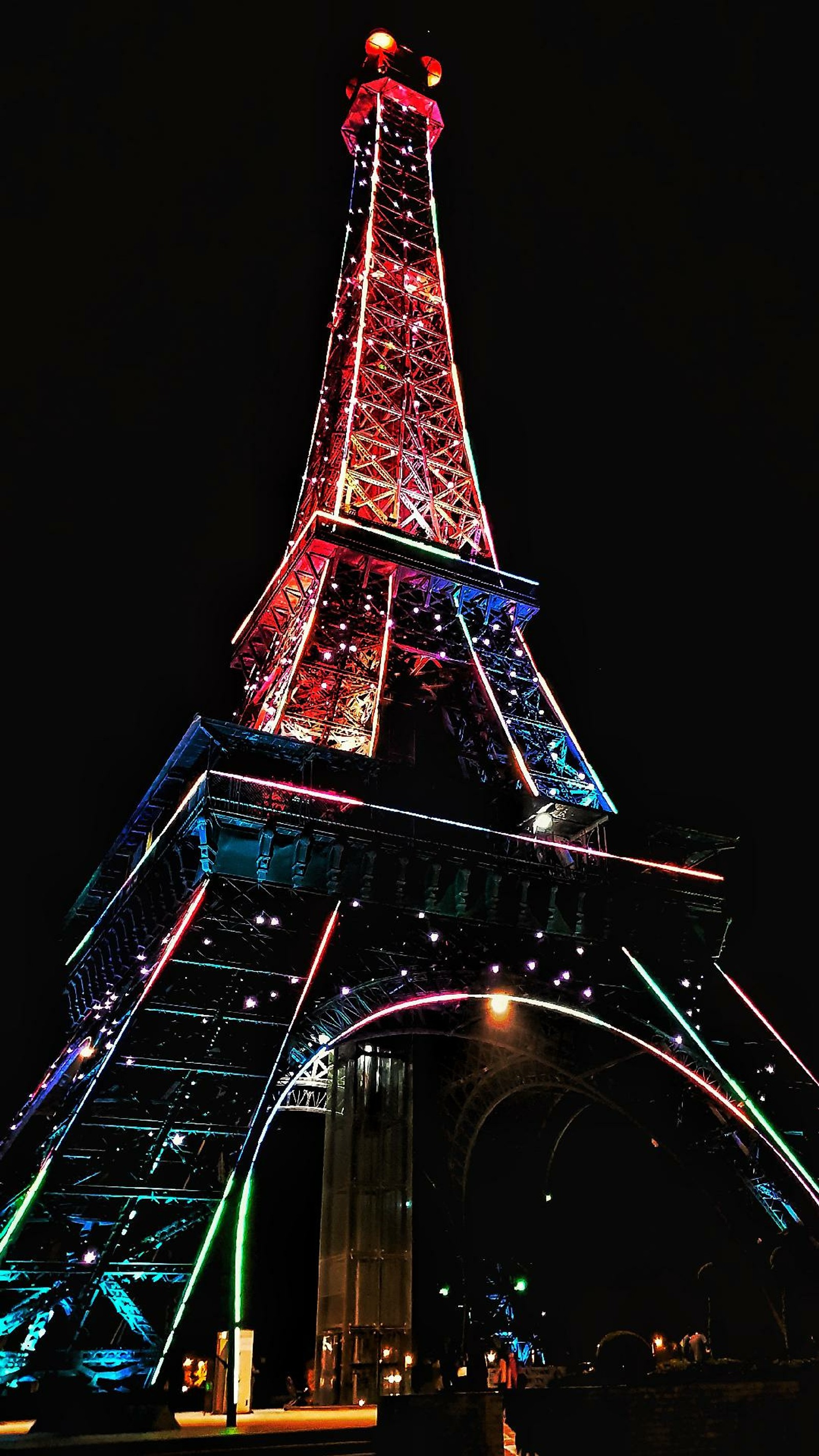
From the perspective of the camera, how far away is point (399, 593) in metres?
21.8

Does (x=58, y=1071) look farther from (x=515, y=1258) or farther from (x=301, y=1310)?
(x=515, y=1258)

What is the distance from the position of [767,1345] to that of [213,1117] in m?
11.1

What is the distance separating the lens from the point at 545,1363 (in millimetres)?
23922

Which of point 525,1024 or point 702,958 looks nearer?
point 702,958

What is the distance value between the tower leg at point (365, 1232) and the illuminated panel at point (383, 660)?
28.7ft

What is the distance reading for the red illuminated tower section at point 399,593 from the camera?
19.8 m

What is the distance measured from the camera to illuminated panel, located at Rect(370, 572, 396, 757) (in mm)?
17672

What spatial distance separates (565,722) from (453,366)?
12.6m

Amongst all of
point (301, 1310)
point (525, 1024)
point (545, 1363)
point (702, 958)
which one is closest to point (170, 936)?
point (702, 958)

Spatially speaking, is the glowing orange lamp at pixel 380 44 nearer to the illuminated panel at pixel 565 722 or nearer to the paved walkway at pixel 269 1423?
the illuminated panel at pixel 565 722

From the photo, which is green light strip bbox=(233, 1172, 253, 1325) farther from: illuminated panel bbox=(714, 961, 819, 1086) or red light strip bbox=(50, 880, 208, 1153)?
illuminated panel bbox=(714, 961, 819, 1086)

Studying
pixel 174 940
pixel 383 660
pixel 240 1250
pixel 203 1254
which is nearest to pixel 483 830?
pixel 383 660

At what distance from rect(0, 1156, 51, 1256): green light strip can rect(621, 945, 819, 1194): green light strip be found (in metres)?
10.3

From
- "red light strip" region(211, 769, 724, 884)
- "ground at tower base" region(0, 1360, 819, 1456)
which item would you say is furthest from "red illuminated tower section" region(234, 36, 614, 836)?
"ground at tower base" region(0, 1360, 819, 1456)
